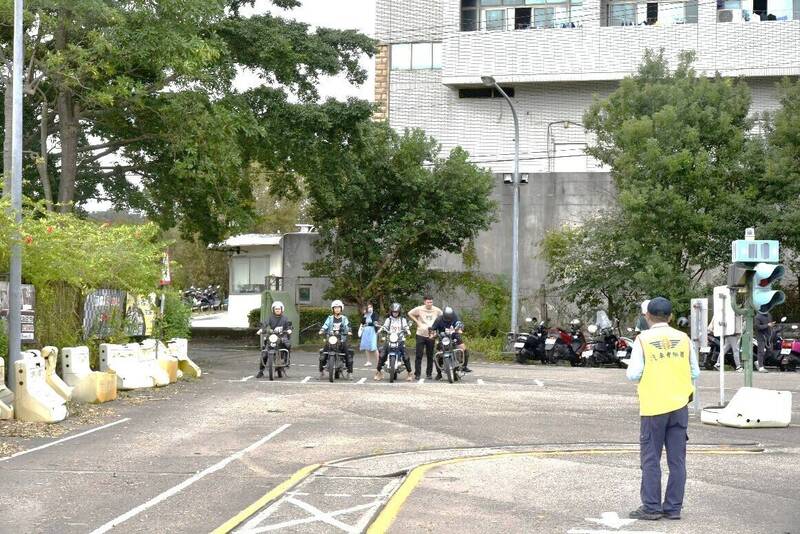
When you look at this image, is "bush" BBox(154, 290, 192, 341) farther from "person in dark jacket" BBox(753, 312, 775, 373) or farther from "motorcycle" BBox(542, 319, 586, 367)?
"person in dark jacket" BBox(753, 312, 775, 373)

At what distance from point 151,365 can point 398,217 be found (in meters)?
18.2

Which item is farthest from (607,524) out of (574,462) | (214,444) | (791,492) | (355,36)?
(355,36)

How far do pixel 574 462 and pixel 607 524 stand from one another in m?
3.54

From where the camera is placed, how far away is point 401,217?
128 feet

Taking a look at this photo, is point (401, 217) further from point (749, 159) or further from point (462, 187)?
point (749, 159)

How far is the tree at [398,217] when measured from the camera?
38750mm

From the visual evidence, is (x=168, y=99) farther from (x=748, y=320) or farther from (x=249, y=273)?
(x=249, y=273)

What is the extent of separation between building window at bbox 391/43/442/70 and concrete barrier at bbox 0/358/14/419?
1448 inches

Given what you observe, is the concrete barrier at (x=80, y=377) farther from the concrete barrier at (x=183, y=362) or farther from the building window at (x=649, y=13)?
the building window at (x=649, y=13)

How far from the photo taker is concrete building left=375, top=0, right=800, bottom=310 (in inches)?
1644

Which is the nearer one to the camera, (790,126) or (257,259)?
(790,126)

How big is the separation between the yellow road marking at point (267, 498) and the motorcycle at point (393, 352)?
11.7 m

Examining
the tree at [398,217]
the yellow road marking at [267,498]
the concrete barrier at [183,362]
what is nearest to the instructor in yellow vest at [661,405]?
the yellow road marking at [267,498]

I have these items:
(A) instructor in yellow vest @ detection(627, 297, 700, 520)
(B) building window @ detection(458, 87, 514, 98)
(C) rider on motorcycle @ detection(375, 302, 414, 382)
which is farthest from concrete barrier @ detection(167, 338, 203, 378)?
(B) building window @ detection(458, 87, 514, 98)
